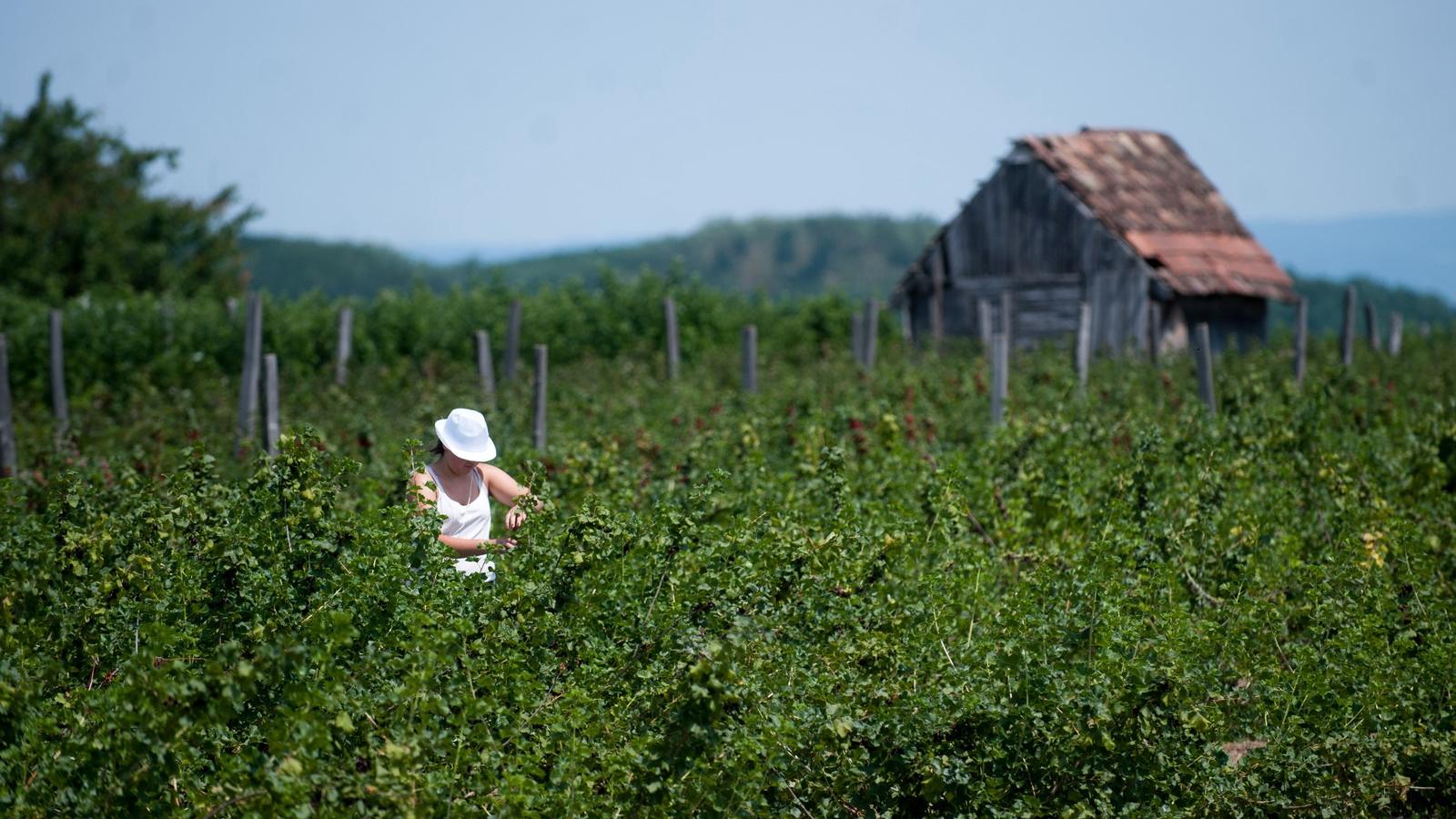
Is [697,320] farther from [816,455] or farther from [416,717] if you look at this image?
[416,717]

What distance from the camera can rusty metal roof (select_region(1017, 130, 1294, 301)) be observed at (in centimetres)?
2247

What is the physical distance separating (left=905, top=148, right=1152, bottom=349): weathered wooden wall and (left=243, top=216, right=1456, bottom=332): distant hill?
171ft

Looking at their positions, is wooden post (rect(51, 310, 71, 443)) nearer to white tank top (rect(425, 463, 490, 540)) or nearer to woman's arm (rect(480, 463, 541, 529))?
woman's arm (rect(480, 463, 541, 529))

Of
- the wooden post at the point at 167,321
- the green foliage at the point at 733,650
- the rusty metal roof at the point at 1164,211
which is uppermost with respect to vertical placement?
the rusty metal roof at the point at 1164,211

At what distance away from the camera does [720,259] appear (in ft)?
314

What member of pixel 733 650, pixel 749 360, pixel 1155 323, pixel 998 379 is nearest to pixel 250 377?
pixel 749 360

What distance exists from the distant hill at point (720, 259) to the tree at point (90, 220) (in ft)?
112

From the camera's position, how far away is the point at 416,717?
15.1 feet

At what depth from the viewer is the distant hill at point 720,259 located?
78.8 m

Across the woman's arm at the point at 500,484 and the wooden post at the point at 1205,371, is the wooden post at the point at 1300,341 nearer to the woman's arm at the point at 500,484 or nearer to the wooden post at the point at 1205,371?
the wooden post at the point at 1205,371

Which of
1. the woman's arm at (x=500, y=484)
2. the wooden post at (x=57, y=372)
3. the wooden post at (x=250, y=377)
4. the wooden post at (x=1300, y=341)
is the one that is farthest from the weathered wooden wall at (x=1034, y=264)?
the woman's arm at (x=500, y=484)

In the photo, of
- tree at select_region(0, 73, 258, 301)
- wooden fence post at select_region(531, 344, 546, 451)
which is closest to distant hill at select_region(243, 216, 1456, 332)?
tree at select_region(0, 73, 258, 301)

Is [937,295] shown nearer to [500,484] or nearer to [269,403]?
[269,403]

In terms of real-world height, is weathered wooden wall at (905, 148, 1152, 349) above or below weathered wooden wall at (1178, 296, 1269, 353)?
above
